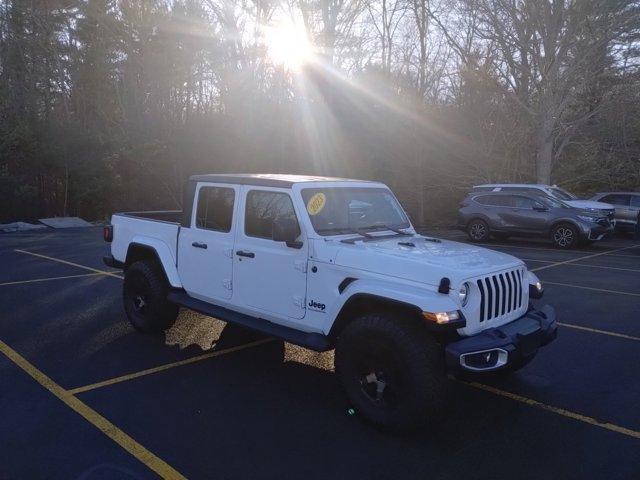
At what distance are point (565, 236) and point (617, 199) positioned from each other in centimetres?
486

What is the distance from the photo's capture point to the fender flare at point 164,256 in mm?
6043

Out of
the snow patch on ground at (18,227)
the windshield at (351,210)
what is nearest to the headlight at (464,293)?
the windshield at (351,210)

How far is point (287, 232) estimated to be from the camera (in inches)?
182

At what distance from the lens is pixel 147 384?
498 centimetres

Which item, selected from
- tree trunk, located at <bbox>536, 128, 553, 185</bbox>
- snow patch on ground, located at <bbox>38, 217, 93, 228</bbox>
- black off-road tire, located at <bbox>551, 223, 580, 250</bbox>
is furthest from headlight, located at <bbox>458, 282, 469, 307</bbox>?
snow patch on ground, located at <bbox>38, 217, 93, 228</bbox>

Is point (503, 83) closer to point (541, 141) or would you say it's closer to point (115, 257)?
point (541, 141)

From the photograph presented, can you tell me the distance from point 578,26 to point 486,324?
1842 centimetres

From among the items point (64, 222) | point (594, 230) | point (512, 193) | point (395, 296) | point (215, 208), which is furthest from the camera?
point (64, 222)

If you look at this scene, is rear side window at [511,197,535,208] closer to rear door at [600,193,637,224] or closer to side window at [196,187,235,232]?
rear door at [600,193,637,224]

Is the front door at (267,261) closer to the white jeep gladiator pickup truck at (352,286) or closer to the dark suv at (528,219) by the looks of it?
the white jeep gladiator pickup truck at (352,286)

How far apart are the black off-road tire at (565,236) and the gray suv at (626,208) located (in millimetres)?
4294

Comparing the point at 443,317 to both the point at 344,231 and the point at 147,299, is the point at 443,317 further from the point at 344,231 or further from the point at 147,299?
the point at 147,299

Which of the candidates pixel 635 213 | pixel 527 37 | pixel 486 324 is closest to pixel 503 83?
pixel 527 37

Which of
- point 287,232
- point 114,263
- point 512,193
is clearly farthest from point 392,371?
point 512,193
